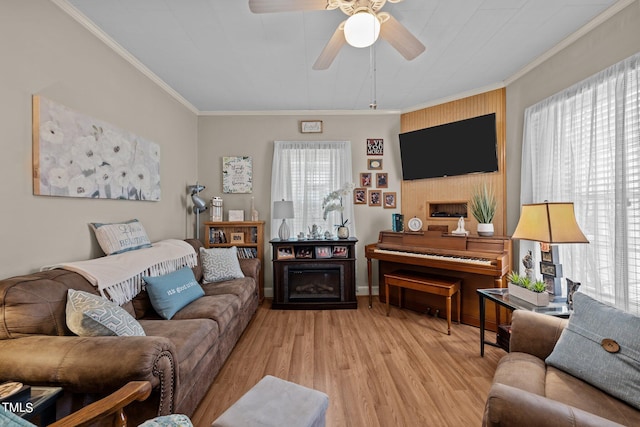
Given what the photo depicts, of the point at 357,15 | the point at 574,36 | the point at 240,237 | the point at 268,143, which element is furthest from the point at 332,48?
the point at 240,237

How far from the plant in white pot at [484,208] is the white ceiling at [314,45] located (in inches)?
49.8

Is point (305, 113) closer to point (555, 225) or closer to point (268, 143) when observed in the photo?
point (268, 143)

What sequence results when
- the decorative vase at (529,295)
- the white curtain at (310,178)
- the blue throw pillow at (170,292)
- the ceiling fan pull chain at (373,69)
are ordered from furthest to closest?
the white curtain at (310,178), the ceiling fan pull chain at (373,69), the blue throw pillow at (170,292), the decorative vase at (529,295)

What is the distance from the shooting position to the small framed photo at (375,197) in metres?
4.04

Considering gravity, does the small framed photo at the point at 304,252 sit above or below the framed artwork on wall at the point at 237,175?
below

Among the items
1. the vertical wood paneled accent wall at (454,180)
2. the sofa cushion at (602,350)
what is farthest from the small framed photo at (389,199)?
the sofa cushion at (602,350)

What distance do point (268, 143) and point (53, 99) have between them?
2460 millimetres

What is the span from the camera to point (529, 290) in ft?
6.70

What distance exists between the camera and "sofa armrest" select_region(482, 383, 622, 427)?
912 mm

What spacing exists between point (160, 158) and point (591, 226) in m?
4.16

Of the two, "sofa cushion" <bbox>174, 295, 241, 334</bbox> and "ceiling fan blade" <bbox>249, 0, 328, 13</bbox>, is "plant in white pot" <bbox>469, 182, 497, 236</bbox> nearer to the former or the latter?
"ceiling fan blade" <bbox>249, 0, 328, 13</bbox>

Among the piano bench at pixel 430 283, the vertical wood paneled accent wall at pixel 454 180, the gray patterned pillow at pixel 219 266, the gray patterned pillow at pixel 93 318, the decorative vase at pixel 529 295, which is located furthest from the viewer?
the vertical wood paneled accent wall at pixel 454 180

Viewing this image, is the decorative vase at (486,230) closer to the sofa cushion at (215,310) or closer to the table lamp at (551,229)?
the table lamp at (551,229)

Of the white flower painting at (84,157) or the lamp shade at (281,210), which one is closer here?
the white flower painting at (84,157)
